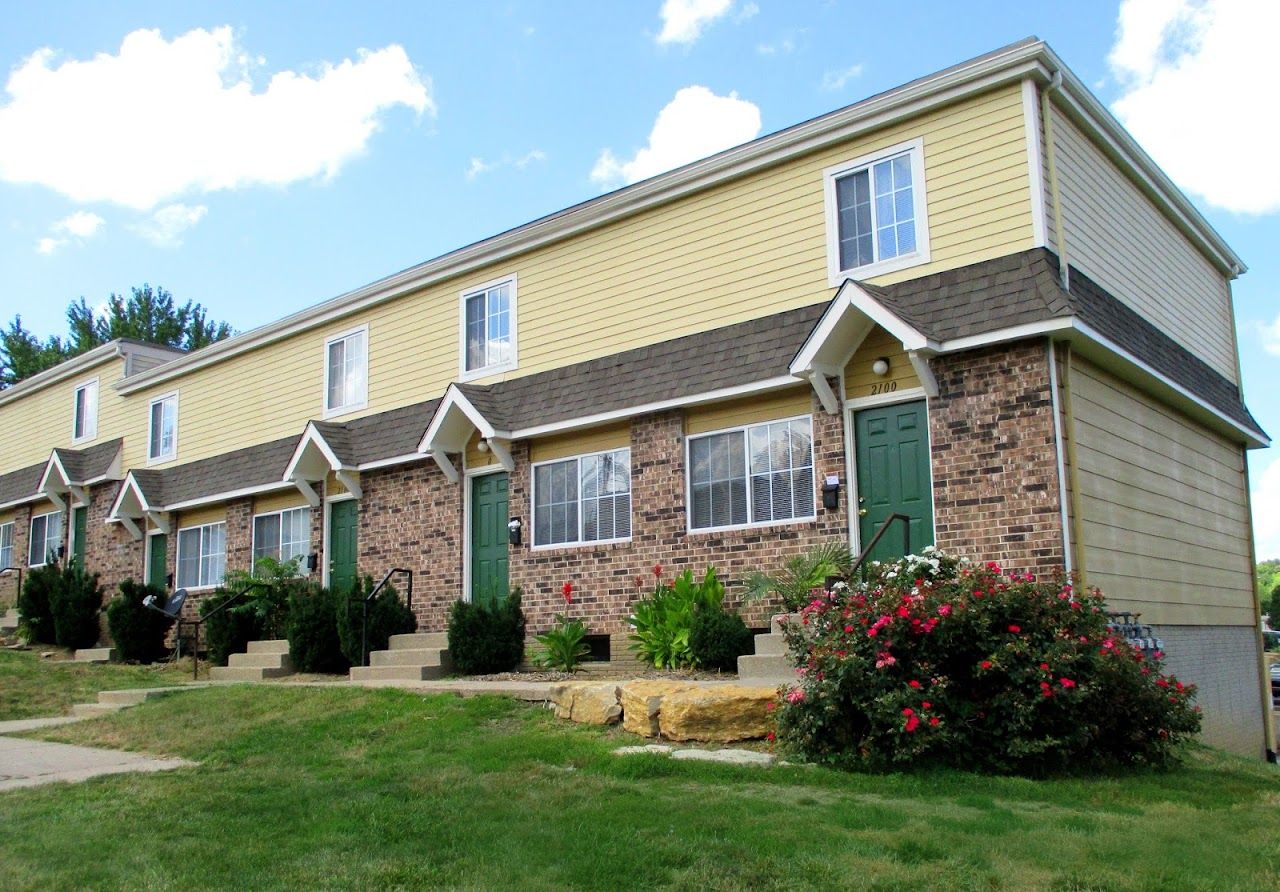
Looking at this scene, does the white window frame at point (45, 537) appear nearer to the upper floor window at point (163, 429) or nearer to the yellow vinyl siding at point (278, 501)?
the upper floor window at point (163, 429)

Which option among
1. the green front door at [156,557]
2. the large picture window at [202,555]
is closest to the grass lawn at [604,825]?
the large picture window at [202,555]

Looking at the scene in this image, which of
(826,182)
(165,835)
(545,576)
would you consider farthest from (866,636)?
(545,576)

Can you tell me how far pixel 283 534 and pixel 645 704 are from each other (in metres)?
11.9

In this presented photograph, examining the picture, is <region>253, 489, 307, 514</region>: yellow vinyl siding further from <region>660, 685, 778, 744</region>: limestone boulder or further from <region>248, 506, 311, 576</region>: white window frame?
<region>660, 685, 778, 744</region>: limestone boulder

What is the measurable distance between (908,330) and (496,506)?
706cm

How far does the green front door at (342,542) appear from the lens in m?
18.2

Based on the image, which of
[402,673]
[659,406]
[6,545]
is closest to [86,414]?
[6,545]

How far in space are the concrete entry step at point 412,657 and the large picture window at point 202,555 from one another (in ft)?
23.7

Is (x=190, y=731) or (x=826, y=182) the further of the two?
(x=826, y=182)

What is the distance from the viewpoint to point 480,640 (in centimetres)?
1391

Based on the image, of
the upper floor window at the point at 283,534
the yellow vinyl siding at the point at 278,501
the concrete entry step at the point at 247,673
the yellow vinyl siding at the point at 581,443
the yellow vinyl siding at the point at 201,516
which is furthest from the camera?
the yellow vinyl siding at the point at 201,516

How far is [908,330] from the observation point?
11.3 meters

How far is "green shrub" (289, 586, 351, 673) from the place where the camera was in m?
15.8

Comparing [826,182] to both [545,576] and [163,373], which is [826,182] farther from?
[163,373]
